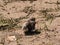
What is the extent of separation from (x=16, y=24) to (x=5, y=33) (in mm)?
481

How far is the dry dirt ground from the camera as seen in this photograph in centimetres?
542

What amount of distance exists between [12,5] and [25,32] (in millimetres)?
1786

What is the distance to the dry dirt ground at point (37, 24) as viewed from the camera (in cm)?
542

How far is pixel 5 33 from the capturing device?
19.1 ft

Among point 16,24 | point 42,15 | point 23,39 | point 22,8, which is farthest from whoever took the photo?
point 22,8

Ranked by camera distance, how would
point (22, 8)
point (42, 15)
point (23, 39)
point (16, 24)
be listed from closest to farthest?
point (23, 39) → point (16, 24) → point (42, 15) → point (22, 8)

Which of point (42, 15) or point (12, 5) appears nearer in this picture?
point (42, 15)

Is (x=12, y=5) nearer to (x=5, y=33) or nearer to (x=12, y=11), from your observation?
(x=12, y=11)

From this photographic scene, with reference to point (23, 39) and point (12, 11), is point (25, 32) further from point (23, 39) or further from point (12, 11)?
point (12, 11)

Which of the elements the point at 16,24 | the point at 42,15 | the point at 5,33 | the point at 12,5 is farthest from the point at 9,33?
the point at 12,5

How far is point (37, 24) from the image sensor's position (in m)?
6.11

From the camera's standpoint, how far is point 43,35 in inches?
221

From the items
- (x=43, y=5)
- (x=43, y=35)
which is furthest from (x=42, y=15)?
(x=43, y=35)

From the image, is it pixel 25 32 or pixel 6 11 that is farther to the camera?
pixel 6 11
